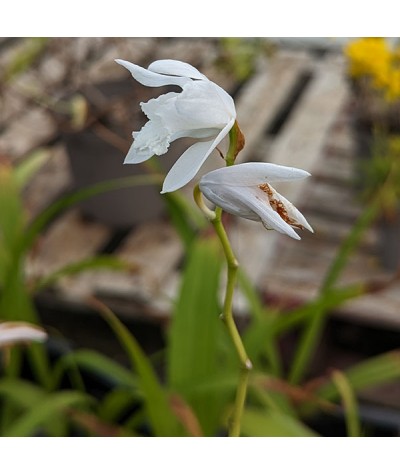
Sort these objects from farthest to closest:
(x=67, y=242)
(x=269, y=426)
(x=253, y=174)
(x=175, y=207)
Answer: (x=67, y=242)
(x=175, y=207)
(x=269, y=426)
(x=253, y=174)

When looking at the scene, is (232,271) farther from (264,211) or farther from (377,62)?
(377,62)

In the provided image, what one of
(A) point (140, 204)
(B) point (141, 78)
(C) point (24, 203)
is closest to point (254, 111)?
(A) point (140, 204)

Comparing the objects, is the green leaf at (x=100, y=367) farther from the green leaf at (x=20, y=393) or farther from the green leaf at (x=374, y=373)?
the green leaf at (x=374, y=373)

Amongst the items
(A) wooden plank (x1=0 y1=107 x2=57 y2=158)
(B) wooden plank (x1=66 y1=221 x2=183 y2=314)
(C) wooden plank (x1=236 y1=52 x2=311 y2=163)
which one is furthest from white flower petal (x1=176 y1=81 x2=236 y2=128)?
(A) wooden plank (x1=0 y1=107 x2=57 y2=158)

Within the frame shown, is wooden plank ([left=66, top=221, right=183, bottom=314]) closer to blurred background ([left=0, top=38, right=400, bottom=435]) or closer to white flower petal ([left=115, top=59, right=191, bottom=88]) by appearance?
blurred background ([left=0, top=38, right=400, bottom=435])

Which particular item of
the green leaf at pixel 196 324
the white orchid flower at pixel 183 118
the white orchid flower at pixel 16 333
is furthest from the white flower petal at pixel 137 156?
the green leaf at pixel 196 324

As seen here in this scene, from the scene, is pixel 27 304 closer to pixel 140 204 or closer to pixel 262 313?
pixel 262 313

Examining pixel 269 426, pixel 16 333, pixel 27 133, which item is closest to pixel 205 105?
pixel 16 333
